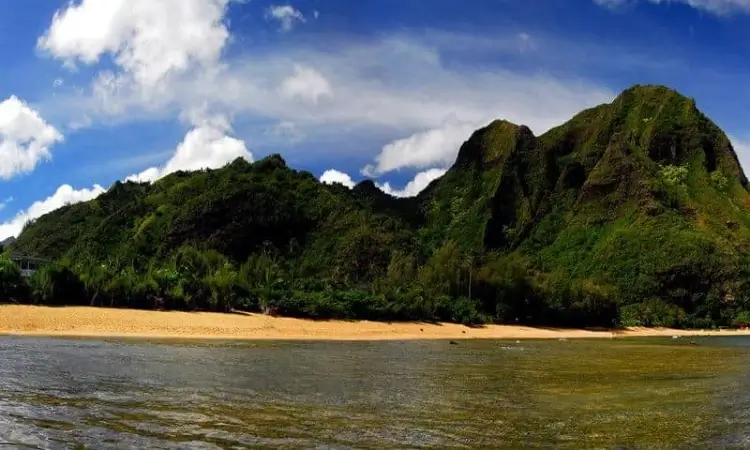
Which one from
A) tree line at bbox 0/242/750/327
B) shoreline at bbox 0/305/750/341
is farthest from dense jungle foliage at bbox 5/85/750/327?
shoreline at bbox 0/305/750/341

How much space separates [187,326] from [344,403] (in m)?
31.9

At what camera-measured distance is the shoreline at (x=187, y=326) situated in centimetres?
4000

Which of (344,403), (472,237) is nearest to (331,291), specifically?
(344,403)

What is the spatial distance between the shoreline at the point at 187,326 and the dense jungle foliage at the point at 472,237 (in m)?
3.15

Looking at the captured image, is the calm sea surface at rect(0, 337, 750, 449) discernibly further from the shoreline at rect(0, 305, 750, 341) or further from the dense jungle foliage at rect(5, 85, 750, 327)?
the dense jungle foliage at rect(5, 85, 750, 327)

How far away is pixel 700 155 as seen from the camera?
171125mm

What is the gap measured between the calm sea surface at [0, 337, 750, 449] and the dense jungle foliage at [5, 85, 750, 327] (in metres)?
30.4

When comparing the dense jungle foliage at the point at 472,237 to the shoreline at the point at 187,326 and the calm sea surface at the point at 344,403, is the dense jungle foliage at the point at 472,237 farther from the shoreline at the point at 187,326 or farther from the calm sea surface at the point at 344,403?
the calm sea surface at the point at 344,403

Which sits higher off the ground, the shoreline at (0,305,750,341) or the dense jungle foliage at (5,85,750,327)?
the dense jungle foliage at (5,85,750,327)

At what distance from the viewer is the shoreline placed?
40000mm

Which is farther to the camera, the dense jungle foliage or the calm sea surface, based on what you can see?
the dense jungle foliage

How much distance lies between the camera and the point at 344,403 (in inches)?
637

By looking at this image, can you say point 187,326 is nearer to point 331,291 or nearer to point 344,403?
point 331,291

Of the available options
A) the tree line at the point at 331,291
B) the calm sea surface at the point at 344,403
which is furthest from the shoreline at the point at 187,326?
the calm sea surface at the point at 344,403
